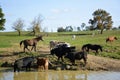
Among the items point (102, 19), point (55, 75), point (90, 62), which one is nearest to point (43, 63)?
point (55, 75)

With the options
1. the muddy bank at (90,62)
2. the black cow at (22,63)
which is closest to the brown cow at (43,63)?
the black cow at (22,63)

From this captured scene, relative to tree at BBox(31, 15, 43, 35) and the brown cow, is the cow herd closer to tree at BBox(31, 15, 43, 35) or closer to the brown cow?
the brown cow

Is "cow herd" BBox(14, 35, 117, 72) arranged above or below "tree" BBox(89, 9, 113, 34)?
below

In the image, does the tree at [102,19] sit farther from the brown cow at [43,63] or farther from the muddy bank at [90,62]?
the brown cow at [43,63]

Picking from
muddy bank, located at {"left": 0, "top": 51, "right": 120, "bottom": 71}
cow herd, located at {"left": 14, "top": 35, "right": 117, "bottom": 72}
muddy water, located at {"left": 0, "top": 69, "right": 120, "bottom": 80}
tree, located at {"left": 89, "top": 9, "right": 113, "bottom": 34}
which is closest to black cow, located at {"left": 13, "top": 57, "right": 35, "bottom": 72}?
cow herd, located at {"left": 14, "top": 35, "right": 117, "bottom": 72}

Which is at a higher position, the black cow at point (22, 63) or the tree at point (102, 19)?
the tree at point (102, 19)

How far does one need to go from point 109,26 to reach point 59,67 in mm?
60058

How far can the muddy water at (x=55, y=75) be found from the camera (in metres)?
20.9

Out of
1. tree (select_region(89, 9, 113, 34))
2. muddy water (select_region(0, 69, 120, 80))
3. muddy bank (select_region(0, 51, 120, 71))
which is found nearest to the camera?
muddy water (select_region(0, 69, 120, 80))

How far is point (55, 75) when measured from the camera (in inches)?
880

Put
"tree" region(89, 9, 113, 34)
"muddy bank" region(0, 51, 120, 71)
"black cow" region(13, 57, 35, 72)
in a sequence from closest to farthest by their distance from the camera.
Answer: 1. "black cow" region(13, 57, 35, 72)
2. "muddy bank" region(0, 51, 120, 71)
3. "tree" region(89, 9, 113, 34)

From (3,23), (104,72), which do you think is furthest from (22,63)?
(3,23)

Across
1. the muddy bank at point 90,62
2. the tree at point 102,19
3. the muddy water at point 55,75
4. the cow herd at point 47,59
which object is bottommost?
the muddy water at point 55,75

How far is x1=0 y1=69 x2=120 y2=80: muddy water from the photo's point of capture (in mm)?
20938
